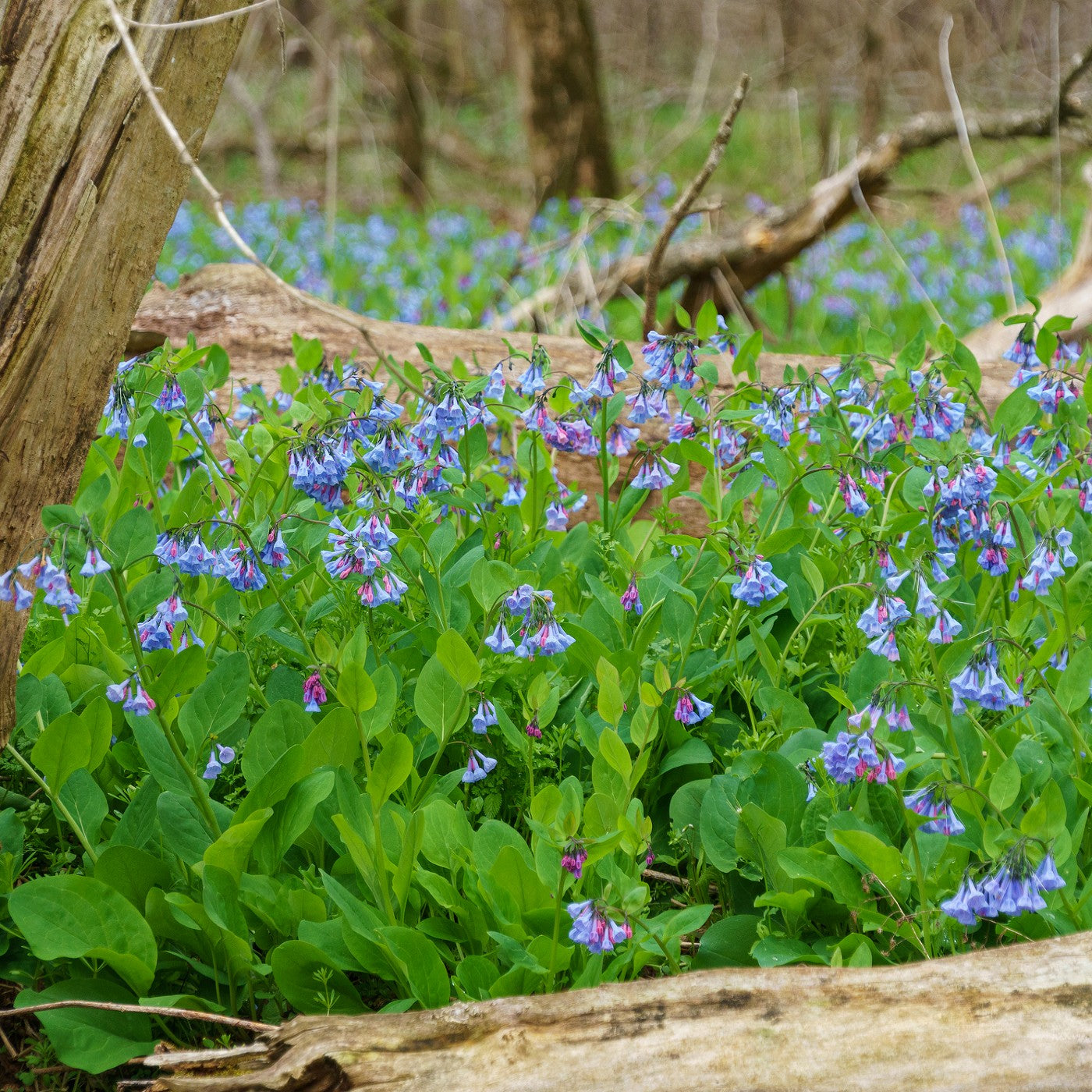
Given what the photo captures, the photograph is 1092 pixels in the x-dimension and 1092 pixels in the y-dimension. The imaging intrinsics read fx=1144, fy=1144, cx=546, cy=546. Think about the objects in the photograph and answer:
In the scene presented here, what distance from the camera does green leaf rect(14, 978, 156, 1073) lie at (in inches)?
58.7

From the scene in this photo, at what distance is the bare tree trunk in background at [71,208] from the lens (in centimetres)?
158

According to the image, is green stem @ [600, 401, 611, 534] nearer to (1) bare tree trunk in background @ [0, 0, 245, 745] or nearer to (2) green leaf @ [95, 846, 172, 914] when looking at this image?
(1) bare tree trunk in background @ [0, 0, 245, 745]

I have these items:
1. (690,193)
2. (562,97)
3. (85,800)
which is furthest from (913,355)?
(562,97)

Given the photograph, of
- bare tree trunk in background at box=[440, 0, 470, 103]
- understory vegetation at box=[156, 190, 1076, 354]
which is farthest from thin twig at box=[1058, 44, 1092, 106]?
bare tree trunk in background at box=[440, 0, 470, 103]

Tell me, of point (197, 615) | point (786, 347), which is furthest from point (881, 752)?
point (786, 347)

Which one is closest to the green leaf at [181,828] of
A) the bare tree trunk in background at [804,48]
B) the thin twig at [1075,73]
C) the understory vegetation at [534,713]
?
the understory vegetation at [534,713]

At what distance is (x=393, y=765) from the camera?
162cm

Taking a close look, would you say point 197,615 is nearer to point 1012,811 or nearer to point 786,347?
point 1012,811

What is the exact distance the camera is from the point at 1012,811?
67.7 inches

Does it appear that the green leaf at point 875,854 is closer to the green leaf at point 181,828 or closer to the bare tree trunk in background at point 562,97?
the green leaf at point 181,828

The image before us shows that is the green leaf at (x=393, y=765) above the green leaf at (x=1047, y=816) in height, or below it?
above

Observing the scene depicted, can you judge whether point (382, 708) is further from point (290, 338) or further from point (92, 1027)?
point (290, 338)

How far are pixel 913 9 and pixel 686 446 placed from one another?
46.8 feet

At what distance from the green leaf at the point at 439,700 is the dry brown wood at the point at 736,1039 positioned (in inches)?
20.8
